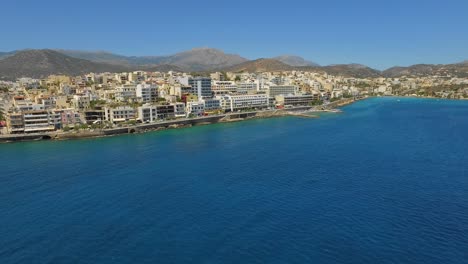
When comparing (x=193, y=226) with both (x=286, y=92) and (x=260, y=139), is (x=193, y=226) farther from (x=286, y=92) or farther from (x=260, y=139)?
(x=286, y=92)

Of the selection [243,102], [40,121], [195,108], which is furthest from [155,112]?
[243,102]

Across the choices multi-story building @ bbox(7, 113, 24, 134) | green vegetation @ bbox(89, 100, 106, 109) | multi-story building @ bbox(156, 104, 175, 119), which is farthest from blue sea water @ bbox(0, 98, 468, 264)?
multi-story building @ bbox(156, 104, 175, 119)

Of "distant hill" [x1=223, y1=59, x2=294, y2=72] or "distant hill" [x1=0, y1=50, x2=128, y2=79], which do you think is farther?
"distant hill" [x1=223, y1=59, x2=294, y2=72]

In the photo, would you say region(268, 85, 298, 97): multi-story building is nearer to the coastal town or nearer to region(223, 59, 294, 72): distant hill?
the coastal town

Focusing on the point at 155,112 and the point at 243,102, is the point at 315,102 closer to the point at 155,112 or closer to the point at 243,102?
the point at 243,102

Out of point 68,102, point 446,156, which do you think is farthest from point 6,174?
point 446,156
